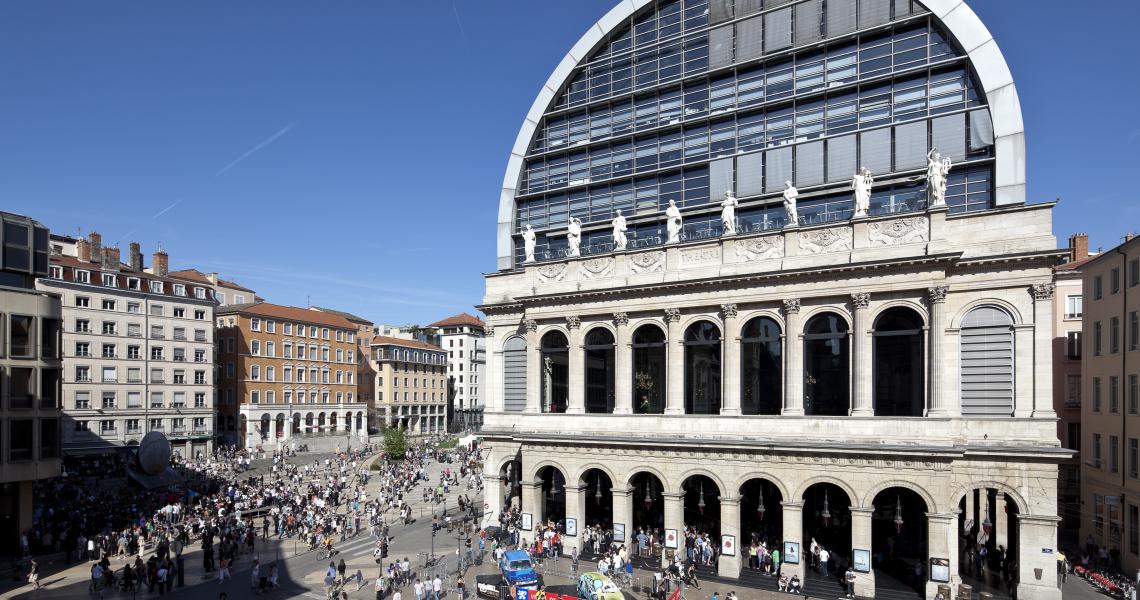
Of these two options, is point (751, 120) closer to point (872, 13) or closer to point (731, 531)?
point (872, 13)

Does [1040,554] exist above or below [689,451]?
below

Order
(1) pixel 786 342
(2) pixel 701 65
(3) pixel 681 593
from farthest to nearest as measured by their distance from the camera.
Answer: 1. (2) pixel 701 65
2. (1) pixel 786 342
3. (3) pixel 681 593

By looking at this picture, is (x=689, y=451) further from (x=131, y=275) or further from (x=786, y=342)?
(x=131, y=275)

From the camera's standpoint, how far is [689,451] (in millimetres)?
38688

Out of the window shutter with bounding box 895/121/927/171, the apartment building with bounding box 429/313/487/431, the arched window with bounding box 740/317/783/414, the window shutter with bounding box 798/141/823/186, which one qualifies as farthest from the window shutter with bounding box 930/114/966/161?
the apartment building with bounding box 429/313/487/431

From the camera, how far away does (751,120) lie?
43750 millimetres

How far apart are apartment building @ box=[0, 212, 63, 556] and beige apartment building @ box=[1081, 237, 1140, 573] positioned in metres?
60.9

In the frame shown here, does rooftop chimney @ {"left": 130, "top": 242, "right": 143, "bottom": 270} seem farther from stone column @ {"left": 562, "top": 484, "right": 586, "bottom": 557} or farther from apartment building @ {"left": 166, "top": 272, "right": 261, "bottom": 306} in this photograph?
stone column @ {"left": 562, "top": 484, "right": 586, "bottom": 557}

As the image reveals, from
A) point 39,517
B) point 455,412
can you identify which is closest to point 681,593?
point 39,517

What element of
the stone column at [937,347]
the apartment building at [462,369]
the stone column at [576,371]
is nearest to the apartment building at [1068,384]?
the stone column at [937,347]

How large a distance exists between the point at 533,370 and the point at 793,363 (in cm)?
1653

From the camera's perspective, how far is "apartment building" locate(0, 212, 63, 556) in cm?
4059

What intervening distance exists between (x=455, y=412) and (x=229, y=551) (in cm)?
10768

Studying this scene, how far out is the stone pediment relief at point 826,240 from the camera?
118 ft
